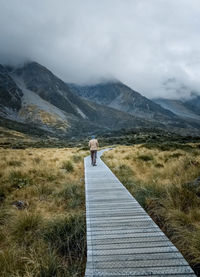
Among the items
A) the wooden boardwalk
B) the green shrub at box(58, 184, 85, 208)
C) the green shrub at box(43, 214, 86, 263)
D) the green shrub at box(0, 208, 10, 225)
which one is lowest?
the green shrub at box(58, 184, 85, 208)

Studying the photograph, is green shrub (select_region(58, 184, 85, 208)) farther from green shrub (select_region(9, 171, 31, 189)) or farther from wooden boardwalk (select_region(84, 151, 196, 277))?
green shrub (select_region(9, 171, 31, 189))

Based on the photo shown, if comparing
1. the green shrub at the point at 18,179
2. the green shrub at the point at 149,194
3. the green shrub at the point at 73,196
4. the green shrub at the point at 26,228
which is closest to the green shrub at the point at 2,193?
the green shrub at the point at 18,179

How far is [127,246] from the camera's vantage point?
265cm

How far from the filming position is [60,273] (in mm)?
2287

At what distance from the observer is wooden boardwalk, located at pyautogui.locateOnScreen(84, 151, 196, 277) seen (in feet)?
7.11

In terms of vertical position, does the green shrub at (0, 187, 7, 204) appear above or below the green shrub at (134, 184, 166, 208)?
below

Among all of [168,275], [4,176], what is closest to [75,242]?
[168,275]

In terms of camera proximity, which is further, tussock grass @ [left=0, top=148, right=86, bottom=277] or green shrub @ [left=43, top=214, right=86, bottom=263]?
green shrub @ [left=43, top=214, right=86, bottom=263]

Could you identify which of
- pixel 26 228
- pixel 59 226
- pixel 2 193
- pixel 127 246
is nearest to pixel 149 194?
pixel 127 246

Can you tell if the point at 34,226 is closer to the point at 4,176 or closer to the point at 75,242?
the point at 75,242

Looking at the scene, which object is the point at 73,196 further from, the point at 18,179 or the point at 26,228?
the point at 18,179

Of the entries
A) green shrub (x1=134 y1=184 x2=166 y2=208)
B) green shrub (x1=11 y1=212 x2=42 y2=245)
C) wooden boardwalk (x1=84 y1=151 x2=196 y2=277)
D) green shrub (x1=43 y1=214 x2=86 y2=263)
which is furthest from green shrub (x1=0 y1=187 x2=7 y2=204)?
green shrub (x1=134 y1=184 x2=166 y2=208)

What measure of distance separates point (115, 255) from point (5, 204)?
13.5 feet

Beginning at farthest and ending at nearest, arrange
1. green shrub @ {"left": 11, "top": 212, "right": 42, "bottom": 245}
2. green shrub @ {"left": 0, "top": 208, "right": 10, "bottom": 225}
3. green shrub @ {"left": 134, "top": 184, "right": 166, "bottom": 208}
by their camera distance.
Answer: green shrub @ {"left": 134, "top": 184, "right": 166, "bottom": 208} → green shrub @ {"left": 0, "top": 208, "right": 10, "bottom": 225} → green shrub @ {"left": 11, "top": 212, "right": 42, "bottom": 245}
